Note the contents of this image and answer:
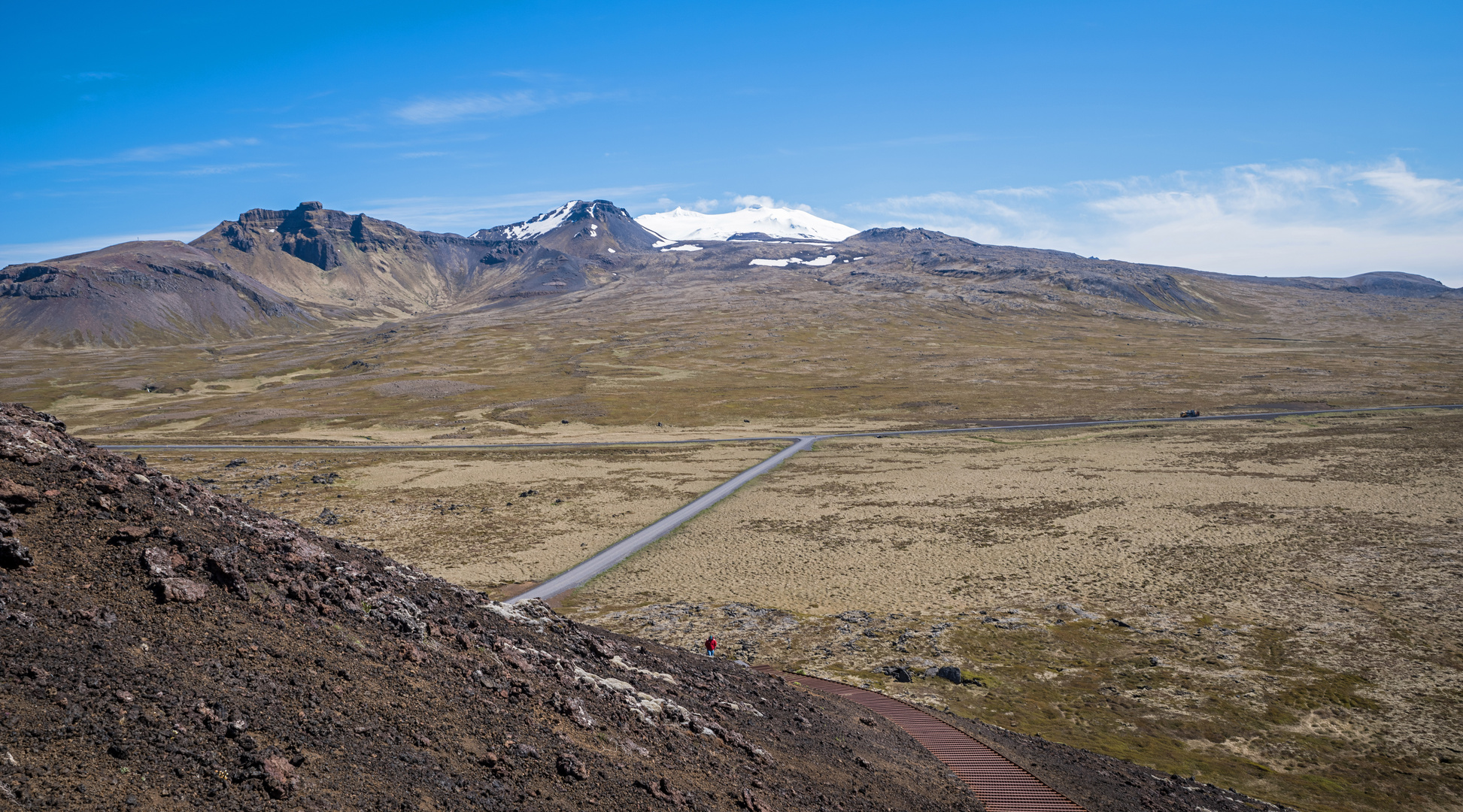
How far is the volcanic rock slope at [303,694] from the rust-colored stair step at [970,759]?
0.84 m

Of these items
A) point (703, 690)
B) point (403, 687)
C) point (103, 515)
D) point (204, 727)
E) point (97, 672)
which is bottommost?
point (703, 690)

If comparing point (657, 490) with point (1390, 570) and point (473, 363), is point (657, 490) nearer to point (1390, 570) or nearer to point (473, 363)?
point (1390, 570)

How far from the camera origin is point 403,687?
587 inches

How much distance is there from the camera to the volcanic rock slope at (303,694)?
35.6 ft

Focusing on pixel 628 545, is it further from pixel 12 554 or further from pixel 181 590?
pixel 12 554

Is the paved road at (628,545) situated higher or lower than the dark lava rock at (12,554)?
lower

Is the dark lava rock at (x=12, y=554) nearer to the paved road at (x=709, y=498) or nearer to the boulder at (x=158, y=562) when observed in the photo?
the boulder at (x=158, y=562)

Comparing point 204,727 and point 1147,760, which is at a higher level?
point 204,727

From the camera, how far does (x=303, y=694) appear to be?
1334 centimetres

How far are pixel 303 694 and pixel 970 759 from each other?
1748 centimetres

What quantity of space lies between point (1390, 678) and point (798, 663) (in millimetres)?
22308

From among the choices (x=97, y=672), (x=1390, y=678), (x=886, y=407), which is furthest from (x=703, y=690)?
(x=886, y=407)

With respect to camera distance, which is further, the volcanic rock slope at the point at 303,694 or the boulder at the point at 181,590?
the boulder at the point at 181,590

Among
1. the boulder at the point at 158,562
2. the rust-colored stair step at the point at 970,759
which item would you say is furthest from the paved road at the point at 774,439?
the boulder at the point at 158,562
